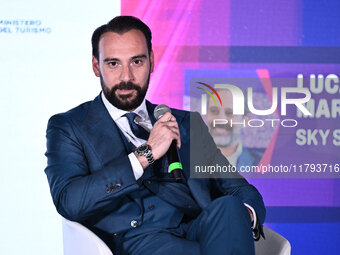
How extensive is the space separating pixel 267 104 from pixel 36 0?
Answer: 180cm

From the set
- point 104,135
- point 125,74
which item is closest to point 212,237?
point 104,135

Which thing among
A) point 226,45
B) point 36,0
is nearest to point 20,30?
point 36,0

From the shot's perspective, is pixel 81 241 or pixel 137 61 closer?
pixel 81 241

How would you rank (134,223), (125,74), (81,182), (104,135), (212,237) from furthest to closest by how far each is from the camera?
1. (125,74)
2. (104,135)
3. (134,223)
4. (81,182)
5. (212,237)

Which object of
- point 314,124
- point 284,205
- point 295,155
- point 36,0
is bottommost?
point 284,205

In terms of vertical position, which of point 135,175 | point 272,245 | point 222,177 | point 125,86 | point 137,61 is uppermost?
point 137,61

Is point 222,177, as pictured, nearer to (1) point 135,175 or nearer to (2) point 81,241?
(1) point 135,175

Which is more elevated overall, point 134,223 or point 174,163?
point 174,163

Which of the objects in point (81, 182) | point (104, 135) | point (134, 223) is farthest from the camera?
point (104, 135)

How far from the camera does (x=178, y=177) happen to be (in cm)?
195

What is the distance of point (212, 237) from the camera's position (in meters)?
1.83

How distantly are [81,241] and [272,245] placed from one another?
34.9 inches

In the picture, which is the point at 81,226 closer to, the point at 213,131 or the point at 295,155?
the point at 213,131

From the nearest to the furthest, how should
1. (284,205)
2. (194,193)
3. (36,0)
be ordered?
1. (194,193)
2. (36,0)
3. (284,205)
